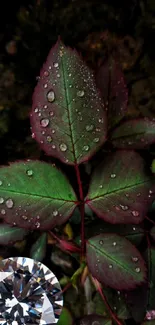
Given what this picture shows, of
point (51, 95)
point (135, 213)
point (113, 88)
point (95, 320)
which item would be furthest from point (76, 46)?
point (95, 320)

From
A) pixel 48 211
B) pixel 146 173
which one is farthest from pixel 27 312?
pixel 146 173

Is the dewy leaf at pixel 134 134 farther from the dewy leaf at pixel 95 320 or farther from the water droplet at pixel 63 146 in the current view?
the dewy leaf at pixel 95 320

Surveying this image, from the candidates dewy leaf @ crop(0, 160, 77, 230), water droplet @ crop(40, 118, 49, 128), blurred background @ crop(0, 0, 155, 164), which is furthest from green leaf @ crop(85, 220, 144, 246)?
blurred background @ crop(0, 0, 155, 164)

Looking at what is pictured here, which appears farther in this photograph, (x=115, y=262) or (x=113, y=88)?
(x=113, y=88)

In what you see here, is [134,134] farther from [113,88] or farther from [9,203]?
A: [9,203]

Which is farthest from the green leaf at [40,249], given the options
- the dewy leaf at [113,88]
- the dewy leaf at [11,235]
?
the dewy leaf at [113,88]
